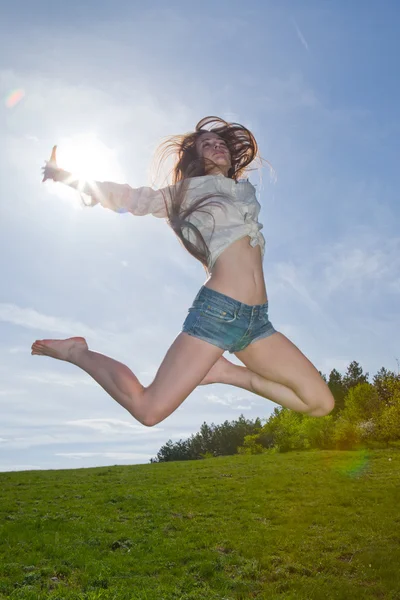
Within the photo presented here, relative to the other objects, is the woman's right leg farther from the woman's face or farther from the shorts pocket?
the woman's face

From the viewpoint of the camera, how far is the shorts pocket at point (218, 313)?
3568 millimetres

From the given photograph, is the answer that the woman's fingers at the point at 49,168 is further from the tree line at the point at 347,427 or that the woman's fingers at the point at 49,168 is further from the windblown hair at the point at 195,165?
the tree line at the point at 347,427

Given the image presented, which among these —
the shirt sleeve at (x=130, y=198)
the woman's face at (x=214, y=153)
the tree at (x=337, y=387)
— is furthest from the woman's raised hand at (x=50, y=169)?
the tree at (x=337, y=387)

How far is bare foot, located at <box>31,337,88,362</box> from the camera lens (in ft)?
13.1

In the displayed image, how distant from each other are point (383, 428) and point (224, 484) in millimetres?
18129

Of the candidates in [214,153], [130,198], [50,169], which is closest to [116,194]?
[130,198]

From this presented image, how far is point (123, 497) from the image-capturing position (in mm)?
20766

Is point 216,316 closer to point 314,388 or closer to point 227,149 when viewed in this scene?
point 314,388

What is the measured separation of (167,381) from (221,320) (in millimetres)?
516

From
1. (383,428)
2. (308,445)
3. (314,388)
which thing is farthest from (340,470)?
(314,388)

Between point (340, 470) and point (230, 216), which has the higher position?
point (230, 216)

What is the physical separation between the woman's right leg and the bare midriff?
0.40m

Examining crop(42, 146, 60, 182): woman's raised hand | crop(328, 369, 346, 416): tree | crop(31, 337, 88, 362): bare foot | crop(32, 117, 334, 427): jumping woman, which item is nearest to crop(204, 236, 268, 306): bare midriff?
crop(32, 117, 334, 427): jumping woman

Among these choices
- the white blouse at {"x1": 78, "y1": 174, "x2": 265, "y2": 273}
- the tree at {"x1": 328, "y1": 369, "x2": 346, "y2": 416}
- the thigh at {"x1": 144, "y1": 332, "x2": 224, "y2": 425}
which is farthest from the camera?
the tree at {"x1": 328, "y1": 369, "x2": 346, "y2": 416}
